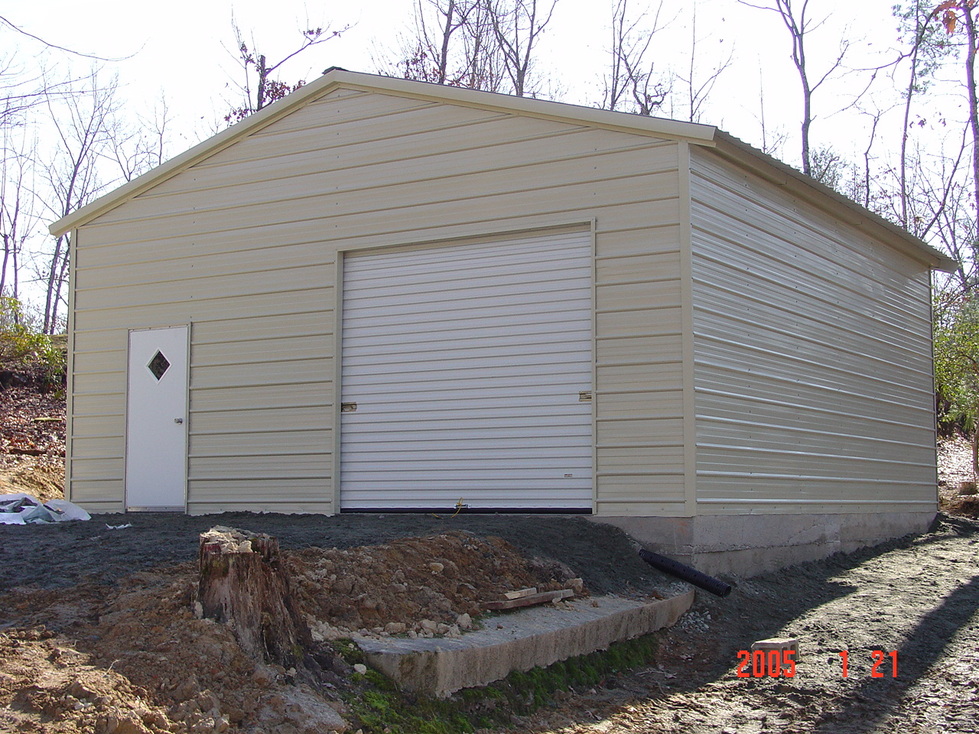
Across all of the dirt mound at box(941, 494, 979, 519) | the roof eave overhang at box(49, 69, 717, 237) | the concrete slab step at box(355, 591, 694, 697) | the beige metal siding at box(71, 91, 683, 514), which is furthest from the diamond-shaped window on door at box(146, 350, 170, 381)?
the dirt mound at box(941, 494, 979, 519)

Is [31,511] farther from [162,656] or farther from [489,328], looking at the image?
[162,656]

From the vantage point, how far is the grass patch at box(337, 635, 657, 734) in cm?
460

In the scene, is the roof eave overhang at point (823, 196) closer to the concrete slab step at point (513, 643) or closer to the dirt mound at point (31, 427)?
the concrete slab step at point (513, 643)

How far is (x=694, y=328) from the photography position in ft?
28.4

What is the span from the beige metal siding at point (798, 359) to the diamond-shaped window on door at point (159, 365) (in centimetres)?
630

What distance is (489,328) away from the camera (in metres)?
9.81

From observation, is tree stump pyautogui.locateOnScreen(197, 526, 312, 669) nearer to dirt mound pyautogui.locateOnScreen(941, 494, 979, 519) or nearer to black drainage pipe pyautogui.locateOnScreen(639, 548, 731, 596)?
black drainage pipe pyautogui.locateOnScreen(639, 548, 731, 596)

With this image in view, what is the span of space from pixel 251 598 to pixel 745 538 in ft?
18.8

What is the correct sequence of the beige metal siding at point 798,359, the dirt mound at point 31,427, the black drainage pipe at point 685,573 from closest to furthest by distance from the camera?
the black drainage pipe at point 685,573 < the beige metal siding at point 798,359 < the dirt mound at point 31,427

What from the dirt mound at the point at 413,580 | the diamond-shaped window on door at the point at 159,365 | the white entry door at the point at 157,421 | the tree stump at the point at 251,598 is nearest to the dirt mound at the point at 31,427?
the white entry door at the point at 157,421

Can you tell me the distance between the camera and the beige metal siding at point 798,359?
8.98m

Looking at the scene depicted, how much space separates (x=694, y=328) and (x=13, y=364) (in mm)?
15819

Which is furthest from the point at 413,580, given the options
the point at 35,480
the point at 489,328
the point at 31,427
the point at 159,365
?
the point at 31,427

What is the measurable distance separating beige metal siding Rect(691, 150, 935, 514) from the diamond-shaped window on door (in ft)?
20.7
